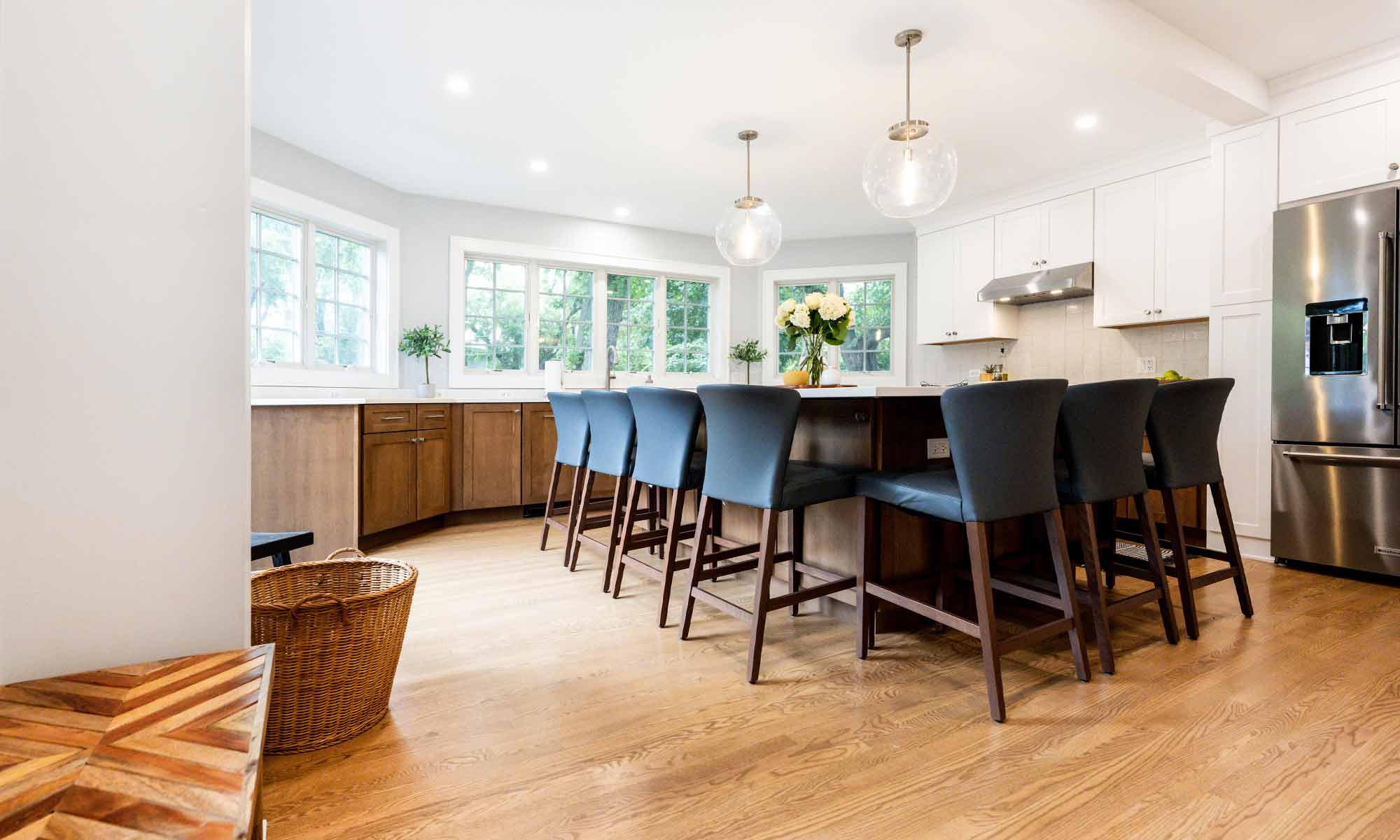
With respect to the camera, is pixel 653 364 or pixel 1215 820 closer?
pixel 1215 820

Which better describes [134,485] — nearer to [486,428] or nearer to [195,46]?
[195,46]

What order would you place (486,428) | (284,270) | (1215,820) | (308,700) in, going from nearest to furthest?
(1215,820) < (308,700) < (284,270) < (486,428)

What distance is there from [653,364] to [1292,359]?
443 centimetres

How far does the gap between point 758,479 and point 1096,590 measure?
1078 millimetres

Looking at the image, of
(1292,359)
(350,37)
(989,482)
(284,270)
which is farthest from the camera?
(284,270)

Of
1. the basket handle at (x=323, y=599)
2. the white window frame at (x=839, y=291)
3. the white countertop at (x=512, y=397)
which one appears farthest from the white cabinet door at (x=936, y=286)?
the basket handle at (x=323, y=599)

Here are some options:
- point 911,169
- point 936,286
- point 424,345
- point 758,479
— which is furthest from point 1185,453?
point 424,345

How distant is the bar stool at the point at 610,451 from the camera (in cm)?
290

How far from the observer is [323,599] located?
1.50 meters

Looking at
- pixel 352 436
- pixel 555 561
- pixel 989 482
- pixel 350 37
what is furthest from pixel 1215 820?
pixel 350 37

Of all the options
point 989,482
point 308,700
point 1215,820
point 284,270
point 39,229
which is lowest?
point 1215,820

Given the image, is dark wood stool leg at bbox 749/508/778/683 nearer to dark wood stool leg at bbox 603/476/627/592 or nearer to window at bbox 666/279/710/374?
dark wood stool leg at bbox 603/476/627/592

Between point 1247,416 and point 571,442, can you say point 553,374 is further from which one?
point 1247,416

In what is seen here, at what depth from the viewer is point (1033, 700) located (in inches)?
70.4
